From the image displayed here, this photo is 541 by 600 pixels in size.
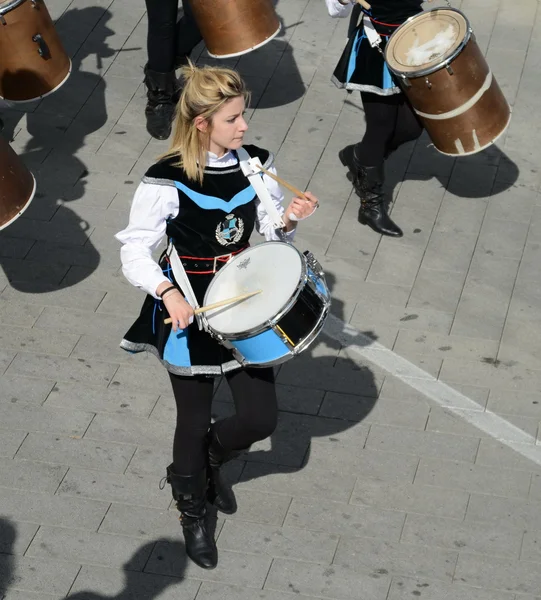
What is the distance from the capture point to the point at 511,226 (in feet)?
21.8

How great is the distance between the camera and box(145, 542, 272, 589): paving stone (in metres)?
4.74

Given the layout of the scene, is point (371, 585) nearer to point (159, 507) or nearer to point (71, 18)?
point (159, 507)

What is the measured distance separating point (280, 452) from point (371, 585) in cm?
84

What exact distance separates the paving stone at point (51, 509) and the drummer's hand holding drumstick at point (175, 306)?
1175 mm

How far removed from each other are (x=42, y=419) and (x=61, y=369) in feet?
1.16

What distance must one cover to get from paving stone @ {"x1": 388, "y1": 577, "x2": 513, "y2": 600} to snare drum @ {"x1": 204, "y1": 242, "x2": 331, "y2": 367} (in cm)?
106

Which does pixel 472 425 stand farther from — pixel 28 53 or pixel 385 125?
pixel 28 53

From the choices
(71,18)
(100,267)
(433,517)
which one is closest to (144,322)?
(433,517)

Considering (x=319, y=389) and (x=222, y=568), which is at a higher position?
(x=222, y=568)

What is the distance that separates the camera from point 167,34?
23.8 feet

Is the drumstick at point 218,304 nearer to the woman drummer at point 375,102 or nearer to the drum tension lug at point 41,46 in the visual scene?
the woman drummer at point 375,102

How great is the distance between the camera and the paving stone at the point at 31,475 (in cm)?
520

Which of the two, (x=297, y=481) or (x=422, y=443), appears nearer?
(x=297, y=481)

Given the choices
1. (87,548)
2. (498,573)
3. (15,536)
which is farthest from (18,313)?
(498,573)
